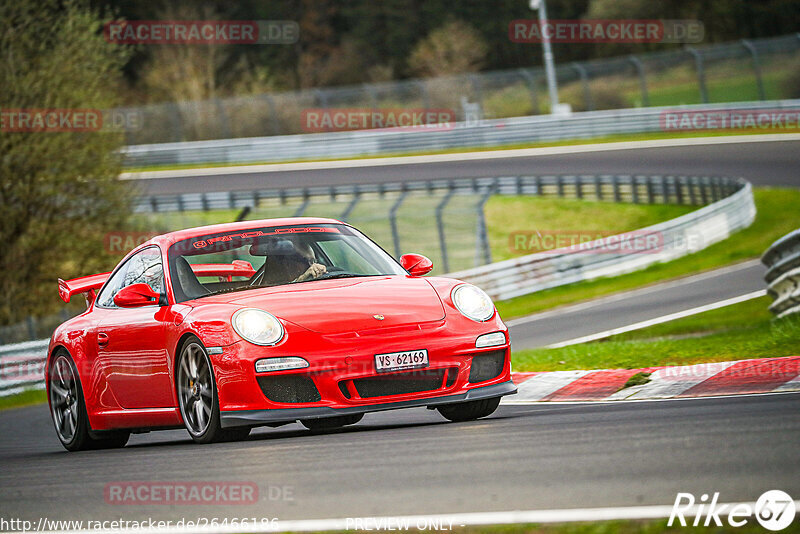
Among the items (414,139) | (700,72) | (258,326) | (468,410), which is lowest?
(468,410)

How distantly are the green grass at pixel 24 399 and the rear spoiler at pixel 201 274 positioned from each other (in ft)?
33.3

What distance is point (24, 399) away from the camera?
20047 mm

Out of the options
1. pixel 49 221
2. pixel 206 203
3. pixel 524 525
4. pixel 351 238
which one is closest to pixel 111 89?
pixel 49 221

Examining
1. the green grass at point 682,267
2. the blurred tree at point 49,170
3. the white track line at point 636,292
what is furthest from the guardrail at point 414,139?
the white track line at point 636,292

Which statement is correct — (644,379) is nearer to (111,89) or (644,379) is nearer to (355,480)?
(355,480)

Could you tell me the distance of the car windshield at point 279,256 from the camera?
28.2 feet

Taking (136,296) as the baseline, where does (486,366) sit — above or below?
below

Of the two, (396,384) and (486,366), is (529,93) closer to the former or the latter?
(486,366)

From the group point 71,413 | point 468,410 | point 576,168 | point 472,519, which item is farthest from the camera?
point 576,168

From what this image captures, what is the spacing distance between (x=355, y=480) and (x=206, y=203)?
32790 mm

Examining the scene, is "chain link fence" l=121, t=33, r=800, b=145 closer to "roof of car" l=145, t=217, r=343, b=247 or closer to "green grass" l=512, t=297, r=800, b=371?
"green grass" l=512, t=297, r=800, b=371

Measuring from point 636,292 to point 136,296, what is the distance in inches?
653

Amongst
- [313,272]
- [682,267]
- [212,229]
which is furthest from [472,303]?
[682,267]

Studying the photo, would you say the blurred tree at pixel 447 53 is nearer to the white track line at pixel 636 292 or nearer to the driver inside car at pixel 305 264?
the white track line at pixel 636 292
